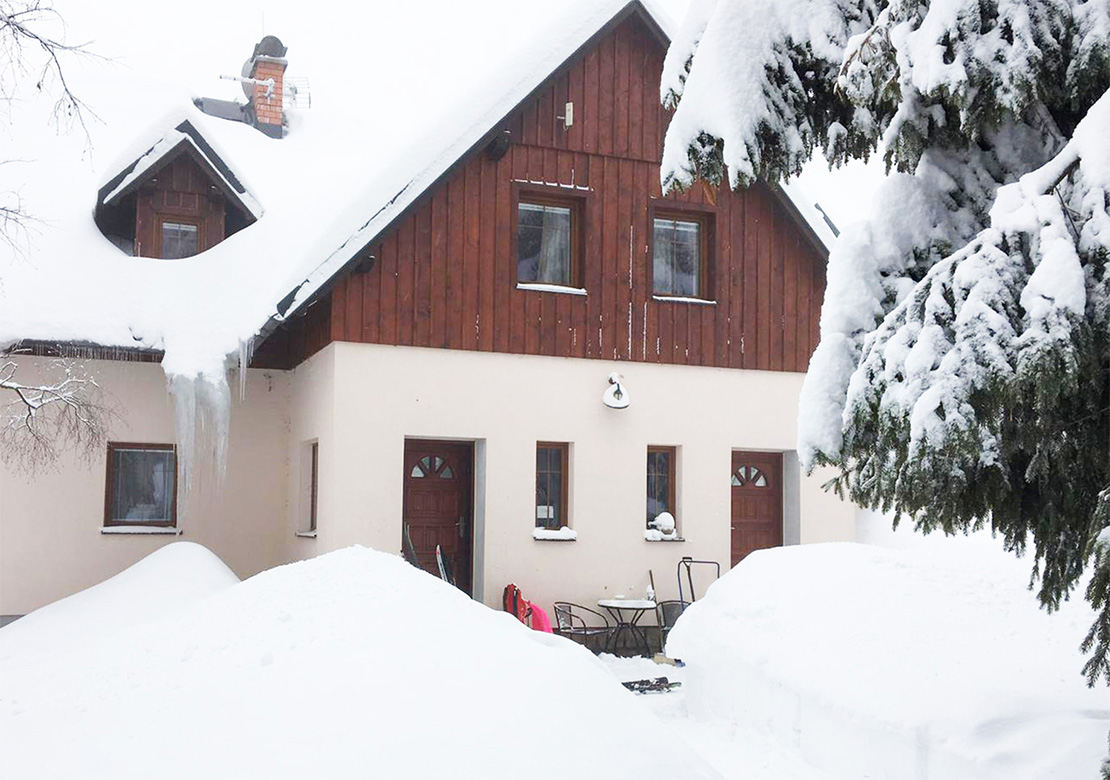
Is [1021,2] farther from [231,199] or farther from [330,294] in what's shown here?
[231,199]

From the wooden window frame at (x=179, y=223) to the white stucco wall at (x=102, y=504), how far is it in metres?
1.43

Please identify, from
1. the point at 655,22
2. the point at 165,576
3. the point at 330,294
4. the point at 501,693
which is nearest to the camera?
the point at 501,693

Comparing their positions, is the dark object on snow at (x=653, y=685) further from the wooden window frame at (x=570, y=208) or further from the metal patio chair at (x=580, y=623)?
the wooden window frame at (x=570, y=208)

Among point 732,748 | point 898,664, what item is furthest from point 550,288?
point 898,664

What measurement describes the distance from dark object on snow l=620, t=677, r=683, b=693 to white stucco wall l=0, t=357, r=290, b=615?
4666 mm

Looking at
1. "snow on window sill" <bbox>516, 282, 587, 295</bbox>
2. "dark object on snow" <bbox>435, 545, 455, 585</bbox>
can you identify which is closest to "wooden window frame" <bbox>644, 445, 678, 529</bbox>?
"snow on window sill" <bbox>516, 282, 587, 295</bbox>

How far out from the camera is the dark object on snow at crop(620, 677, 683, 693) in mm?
8789

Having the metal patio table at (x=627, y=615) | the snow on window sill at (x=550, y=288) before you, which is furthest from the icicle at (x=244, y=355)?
the metal patio table at (x=627, y=615)

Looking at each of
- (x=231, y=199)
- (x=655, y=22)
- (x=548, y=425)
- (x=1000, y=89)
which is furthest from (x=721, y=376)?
(x=1000, y=89)

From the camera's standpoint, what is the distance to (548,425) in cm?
1092

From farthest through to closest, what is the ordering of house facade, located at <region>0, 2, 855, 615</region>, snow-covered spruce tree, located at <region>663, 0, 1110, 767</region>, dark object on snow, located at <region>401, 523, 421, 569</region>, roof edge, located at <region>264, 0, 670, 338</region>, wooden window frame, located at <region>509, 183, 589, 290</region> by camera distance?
wooden window frame, located at <region>509, 183, 589, 290</region>, dark object on snow, located at <region>401, 523, 421, 569</region>, house facade, located at <region>0, 2, 855, 615</region>, roof edge, located at <region>264, 0, 670, 338</region>, snow-covered spruce tree, located at <region>663, 0, 1110, 767</region>

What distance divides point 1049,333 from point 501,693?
2.47 m

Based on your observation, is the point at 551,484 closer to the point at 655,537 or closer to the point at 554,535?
the point at 554,535

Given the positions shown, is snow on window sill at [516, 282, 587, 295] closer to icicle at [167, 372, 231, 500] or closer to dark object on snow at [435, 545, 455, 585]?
dark object on snow at [435, 545, 455, 585]
